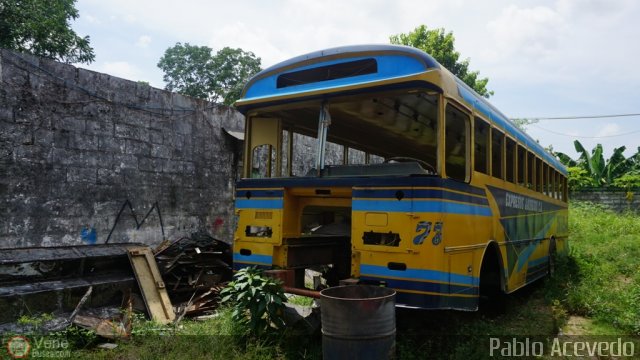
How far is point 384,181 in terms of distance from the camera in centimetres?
447

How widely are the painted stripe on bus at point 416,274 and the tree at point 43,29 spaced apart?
45.4 ft

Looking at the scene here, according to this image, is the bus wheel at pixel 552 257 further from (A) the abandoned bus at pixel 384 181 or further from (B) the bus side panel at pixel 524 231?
(A) the abandoned bus at pixel 384 181

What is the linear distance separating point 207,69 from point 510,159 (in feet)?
104

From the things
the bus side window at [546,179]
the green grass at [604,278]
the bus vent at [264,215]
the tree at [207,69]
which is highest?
the tree at [207,69]

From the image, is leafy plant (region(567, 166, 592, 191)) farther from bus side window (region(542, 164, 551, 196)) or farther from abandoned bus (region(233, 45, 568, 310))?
abandoned bus (region(233, 45, 568, 310))

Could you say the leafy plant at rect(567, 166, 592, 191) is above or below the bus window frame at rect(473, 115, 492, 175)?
above

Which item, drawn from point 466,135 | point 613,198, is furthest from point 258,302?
point 613,198

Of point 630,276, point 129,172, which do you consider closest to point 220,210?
point 129,172

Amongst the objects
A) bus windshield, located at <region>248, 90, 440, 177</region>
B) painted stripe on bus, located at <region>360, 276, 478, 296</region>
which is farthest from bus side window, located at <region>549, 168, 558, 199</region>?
painted stripe on bus, located at <region>360, 276, 478, 296</region>

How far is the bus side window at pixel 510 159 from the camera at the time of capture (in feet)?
21.2

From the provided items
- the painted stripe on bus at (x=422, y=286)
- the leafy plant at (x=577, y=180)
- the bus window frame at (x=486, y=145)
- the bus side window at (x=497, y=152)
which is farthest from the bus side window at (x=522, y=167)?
the leafy plant at (x=577, y=180)

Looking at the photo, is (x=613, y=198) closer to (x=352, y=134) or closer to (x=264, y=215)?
(x=352, y=134)

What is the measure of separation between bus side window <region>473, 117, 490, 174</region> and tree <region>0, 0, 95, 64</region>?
13.9 m

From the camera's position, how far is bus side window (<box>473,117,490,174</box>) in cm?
529
